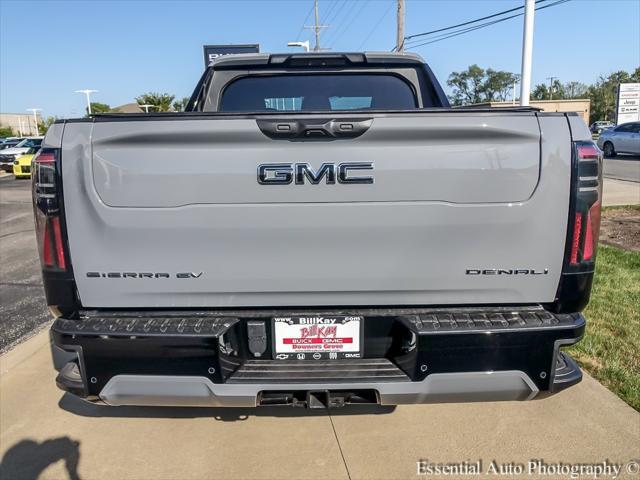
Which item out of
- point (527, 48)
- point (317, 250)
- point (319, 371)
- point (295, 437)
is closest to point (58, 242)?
point (317, 250)

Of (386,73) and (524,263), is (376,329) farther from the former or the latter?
(386,73)

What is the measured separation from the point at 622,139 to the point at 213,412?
25.6 m

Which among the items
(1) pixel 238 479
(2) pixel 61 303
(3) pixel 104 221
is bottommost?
(1) pixel 238 479

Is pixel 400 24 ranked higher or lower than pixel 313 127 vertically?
higher

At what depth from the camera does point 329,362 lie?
231 centimetres

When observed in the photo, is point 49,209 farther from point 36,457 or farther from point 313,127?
point 36,457

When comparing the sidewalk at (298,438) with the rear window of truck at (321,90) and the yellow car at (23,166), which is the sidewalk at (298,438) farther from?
the yellow car at (23,166)

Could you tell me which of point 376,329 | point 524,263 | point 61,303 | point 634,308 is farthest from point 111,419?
point 634,308

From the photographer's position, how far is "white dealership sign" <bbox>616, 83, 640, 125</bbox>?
119ft

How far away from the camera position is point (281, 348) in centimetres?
228

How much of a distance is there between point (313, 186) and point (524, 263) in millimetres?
946

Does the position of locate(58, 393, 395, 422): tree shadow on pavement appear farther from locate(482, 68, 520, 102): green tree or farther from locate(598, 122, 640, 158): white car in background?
locate(482, 68, 520, 102): green tree

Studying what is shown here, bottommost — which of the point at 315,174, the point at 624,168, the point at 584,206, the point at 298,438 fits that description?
the point at 298,438

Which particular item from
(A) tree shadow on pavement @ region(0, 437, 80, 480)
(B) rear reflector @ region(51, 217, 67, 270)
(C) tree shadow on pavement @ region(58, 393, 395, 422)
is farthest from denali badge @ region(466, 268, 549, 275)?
(A) tree shadow on pavement @ region(0, 437, 80, 480)
